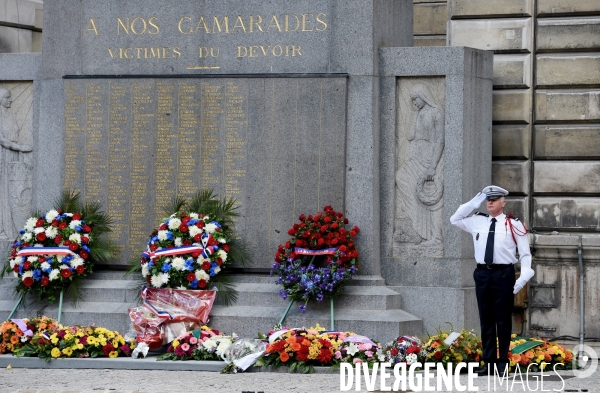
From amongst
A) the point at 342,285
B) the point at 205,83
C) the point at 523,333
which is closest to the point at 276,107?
the point at 205,83

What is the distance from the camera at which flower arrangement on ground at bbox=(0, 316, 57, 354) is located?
52.0 feet

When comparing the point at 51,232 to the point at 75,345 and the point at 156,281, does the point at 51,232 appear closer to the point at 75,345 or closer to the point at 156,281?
the point at 156,281

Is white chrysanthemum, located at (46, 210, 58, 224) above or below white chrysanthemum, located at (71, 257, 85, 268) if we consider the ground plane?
above

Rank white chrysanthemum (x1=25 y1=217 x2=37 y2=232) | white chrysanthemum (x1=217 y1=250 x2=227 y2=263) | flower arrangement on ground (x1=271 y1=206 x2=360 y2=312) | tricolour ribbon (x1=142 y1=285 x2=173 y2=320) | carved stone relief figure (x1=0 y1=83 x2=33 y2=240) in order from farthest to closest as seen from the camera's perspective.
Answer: carved stone relief figure (x1=0 y1=83 x2=33 y2=240) < white chrysanthemum (x1=25 y1=217 x2=37 y2=232) < white chrysanthemum (x1=217 y1=250 x2=227 y2=263) < flower arrangement on ground (x1=271 y1=206 x2=360 y2=312) < tricolour ribbon (x1=142 y1=285 x2=173 y2=320)

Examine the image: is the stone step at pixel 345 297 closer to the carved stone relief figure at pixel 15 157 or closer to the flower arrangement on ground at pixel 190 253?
the flower arrangement on ground at pixel 190 253

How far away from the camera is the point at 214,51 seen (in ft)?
58.2

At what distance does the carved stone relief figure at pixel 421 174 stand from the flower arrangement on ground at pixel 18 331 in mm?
4966

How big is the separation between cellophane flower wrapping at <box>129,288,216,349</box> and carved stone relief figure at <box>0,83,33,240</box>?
9.38 ft

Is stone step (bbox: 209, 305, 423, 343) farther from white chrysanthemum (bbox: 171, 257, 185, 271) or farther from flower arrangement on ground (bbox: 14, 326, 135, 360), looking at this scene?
flower arrangement on ground (bbox: 14, 326, 135, 360)

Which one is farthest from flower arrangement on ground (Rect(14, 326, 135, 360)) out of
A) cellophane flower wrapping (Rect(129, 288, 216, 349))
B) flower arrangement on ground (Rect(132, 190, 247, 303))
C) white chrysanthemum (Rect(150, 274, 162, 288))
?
flower arrangement on ground (Rect(132, 190, 247, 303))

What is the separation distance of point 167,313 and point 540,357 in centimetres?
484

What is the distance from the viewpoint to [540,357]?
48.4ft

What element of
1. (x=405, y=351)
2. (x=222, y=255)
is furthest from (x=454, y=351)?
(x=222, y=255)

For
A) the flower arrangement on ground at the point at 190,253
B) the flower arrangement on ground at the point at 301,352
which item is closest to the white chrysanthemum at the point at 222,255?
the flower arrangement on ground at the point at 190,253
